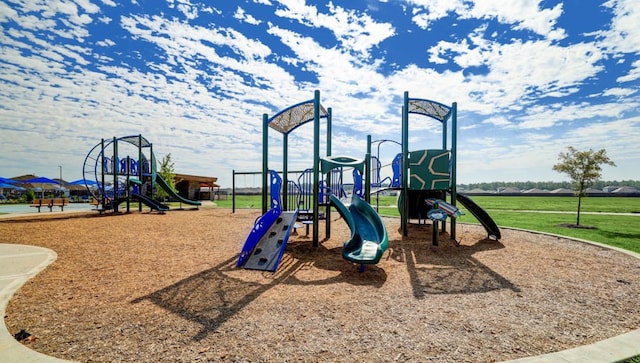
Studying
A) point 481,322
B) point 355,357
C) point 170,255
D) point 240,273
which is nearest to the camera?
point 355,357

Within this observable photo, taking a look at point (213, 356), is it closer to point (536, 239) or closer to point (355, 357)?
point (355, 357)

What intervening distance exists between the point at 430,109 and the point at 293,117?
545cm

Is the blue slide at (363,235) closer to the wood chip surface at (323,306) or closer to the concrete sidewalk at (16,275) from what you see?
the wood chip surface at (323,306)

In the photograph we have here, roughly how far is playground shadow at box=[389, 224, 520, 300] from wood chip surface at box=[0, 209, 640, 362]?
0.05 m

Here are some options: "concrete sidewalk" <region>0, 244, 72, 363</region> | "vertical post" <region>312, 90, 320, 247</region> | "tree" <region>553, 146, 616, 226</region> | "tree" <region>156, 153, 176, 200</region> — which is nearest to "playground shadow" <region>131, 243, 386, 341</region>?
"concrete sidewalk" <region>0, 244, 72, 363</region>

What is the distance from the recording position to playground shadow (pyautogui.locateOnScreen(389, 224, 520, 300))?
527 centimetres

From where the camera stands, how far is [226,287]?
516cm

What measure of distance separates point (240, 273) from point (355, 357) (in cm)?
365

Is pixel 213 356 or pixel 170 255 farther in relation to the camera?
pixel 170 255

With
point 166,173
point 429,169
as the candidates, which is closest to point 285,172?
point 429,169

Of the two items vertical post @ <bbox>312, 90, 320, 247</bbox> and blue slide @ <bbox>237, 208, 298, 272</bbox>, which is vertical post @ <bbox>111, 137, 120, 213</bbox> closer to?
blue slide @ <bbox>237, 208, 298, 272</bbox>

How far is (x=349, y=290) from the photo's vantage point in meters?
5.11

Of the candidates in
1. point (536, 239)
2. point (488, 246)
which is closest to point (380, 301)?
point (488, 246)

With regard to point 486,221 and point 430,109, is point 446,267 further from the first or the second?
point 430,109
